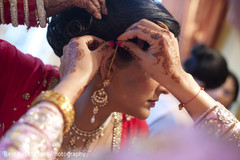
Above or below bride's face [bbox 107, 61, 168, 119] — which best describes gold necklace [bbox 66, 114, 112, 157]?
below

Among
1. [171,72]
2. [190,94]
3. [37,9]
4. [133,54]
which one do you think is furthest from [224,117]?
[37,9]

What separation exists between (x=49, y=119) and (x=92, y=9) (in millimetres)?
443

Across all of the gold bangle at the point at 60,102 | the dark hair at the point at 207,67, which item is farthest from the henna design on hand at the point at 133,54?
the dark hair at the point at 207,67

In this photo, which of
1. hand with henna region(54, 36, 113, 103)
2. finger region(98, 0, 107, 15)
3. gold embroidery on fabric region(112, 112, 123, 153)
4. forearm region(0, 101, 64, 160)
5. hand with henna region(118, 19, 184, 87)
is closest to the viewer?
forearm region(0, 101, 64, 160)

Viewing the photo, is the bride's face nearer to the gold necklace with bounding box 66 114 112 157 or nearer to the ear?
the ear

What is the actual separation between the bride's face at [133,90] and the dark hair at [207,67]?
1321 millimetres

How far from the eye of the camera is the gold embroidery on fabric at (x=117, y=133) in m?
1.22

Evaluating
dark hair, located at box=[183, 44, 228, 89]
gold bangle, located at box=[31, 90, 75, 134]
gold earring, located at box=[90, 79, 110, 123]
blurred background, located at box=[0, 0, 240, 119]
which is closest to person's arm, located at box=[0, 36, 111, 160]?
gold bangle, located at box=[31, 90, 75, 134]

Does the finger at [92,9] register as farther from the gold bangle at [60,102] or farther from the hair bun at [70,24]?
the gold bangle at [60,102]

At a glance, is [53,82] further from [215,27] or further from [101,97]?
[215,27]

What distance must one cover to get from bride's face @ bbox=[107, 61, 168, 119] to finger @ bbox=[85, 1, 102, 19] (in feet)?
0.70

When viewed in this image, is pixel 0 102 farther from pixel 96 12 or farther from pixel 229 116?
pixel 229 116

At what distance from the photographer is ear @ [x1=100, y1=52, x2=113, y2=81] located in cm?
95

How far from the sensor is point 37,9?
917 mm
